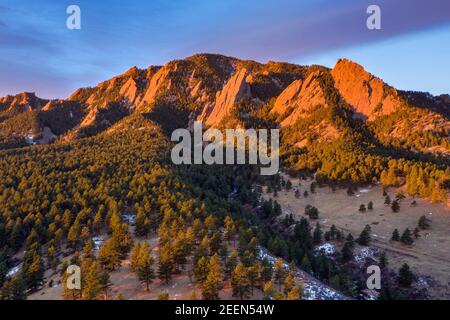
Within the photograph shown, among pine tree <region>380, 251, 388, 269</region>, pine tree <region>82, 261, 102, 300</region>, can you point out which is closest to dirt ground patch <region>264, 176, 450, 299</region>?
pine tree <region>380, 251, 388, 269</region>

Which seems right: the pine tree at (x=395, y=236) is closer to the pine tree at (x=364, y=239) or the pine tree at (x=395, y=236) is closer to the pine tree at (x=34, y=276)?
the pine tree at (x=364, y=239)

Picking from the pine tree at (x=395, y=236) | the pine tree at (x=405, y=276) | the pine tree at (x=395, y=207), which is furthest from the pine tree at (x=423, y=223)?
the pine tree at (x=405, y=276)

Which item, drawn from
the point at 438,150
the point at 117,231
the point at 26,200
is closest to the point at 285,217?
the point at 117,231

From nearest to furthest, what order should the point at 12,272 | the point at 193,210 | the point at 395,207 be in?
the point at 12,272, the point at 193,210, the point at 395,207

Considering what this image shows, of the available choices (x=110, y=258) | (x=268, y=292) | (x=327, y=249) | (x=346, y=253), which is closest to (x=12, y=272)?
(x=110, y=258)

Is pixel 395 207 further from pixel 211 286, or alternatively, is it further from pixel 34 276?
pixel 34 276
